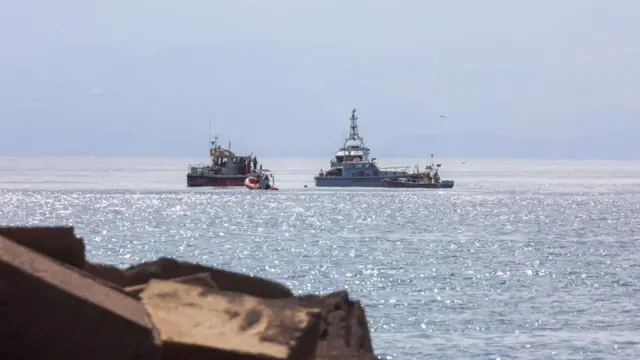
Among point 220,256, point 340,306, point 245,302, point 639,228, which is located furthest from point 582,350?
point 639,228

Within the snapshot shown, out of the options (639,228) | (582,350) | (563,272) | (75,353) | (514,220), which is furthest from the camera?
(514,220)

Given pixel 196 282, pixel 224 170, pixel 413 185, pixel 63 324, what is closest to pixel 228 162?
pixel 224 170

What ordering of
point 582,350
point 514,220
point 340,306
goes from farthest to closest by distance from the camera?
point 514,220 → point 582,350 → point 340,306

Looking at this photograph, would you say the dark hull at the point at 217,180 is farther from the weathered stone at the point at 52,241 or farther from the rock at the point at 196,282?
the weathered stone at the point at 52,241

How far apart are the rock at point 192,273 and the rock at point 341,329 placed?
1.38ft

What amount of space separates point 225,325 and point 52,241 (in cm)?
136

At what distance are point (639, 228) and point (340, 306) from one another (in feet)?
167

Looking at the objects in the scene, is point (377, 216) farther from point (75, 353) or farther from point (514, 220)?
point (75, 353)

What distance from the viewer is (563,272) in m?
35.2

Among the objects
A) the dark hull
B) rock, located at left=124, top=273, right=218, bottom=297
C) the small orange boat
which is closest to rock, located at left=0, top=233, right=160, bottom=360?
rock, located at left=124, top=273, right=218, bottom=297

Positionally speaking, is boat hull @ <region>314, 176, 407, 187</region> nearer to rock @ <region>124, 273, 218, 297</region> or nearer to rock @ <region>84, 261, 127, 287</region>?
rock @ <region>84, 261, 127, 287</region>

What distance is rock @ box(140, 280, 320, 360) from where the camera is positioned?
6.56 m

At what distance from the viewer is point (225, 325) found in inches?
279

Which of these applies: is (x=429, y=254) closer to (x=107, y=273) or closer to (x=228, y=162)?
(x=107, y=273)
